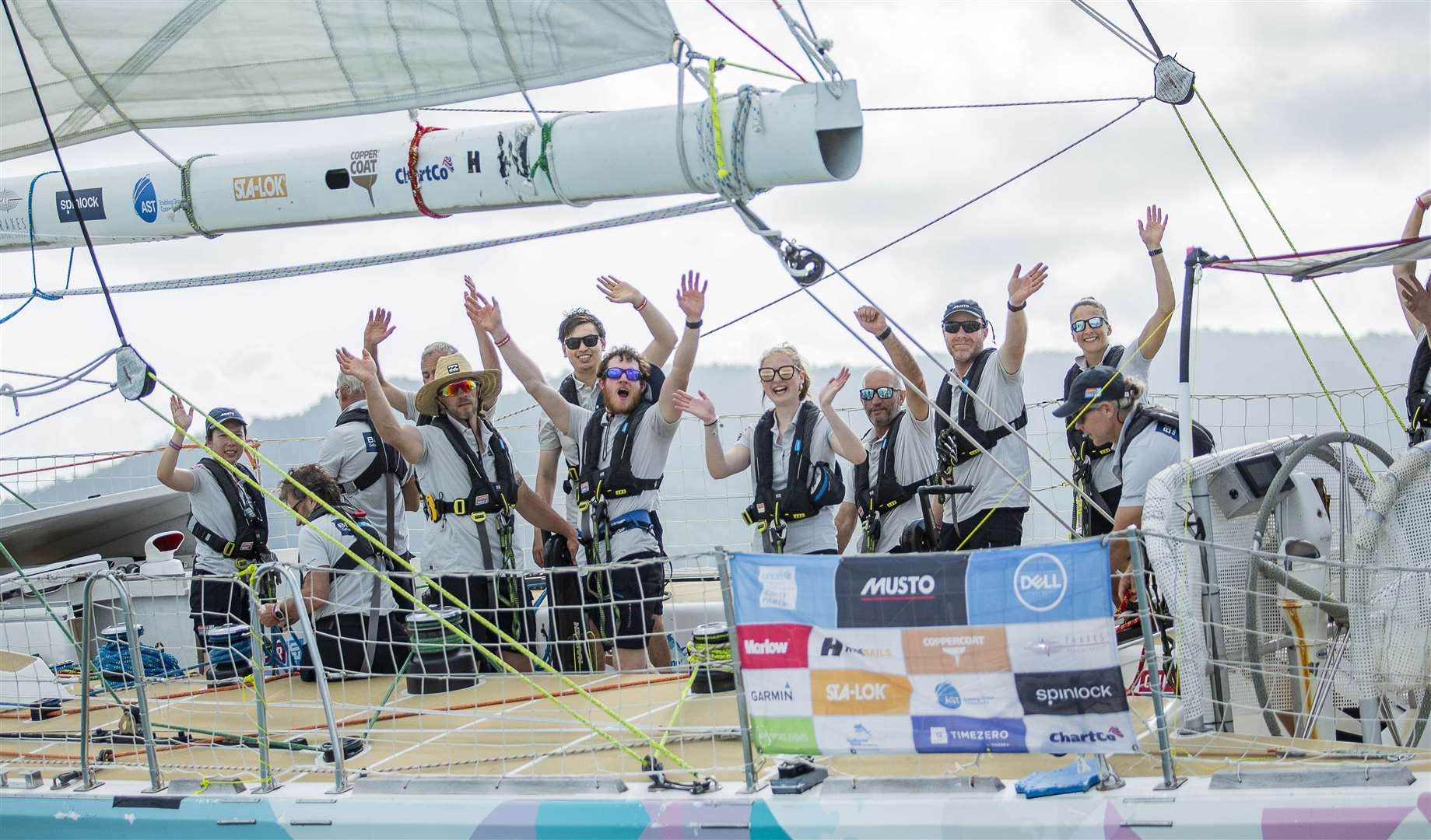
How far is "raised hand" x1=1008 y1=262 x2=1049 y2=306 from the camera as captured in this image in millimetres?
5660

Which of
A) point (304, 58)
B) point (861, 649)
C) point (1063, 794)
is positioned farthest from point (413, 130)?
point (1063, 794)

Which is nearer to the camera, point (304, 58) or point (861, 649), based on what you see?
point (861, 649)

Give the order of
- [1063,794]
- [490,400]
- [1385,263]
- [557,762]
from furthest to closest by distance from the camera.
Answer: [490,400] < [557,762] < [1385,263] < [1063,794]

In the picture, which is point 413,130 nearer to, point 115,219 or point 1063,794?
point 115,219

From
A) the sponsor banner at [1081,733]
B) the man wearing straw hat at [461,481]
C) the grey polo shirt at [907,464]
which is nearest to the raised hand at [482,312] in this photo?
the man wearing straw hat at [461,481]

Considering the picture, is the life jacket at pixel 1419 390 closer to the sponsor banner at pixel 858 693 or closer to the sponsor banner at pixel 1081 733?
the sponsor banner at pixel 1081 733

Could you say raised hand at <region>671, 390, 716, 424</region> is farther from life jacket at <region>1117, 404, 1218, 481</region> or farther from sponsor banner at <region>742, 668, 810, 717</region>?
sponsor banner at <region>742, 668, 810, 717</region>

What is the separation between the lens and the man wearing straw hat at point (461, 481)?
5.71 m

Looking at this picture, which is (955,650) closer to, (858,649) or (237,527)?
(858,649)

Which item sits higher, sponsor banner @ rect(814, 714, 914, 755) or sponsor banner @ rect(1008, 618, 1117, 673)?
sponsor banner @ rect(1008, 618, 1117, 673)

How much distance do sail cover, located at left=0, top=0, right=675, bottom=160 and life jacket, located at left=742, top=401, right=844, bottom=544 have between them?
1970 mm

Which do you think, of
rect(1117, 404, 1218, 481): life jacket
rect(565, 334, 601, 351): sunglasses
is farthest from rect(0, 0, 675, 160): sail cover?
rect(1117, 404, 1218, 481): life jacket

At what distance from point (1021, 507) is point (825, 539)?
0.85 m

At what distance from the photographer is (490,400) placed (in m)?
6.16
